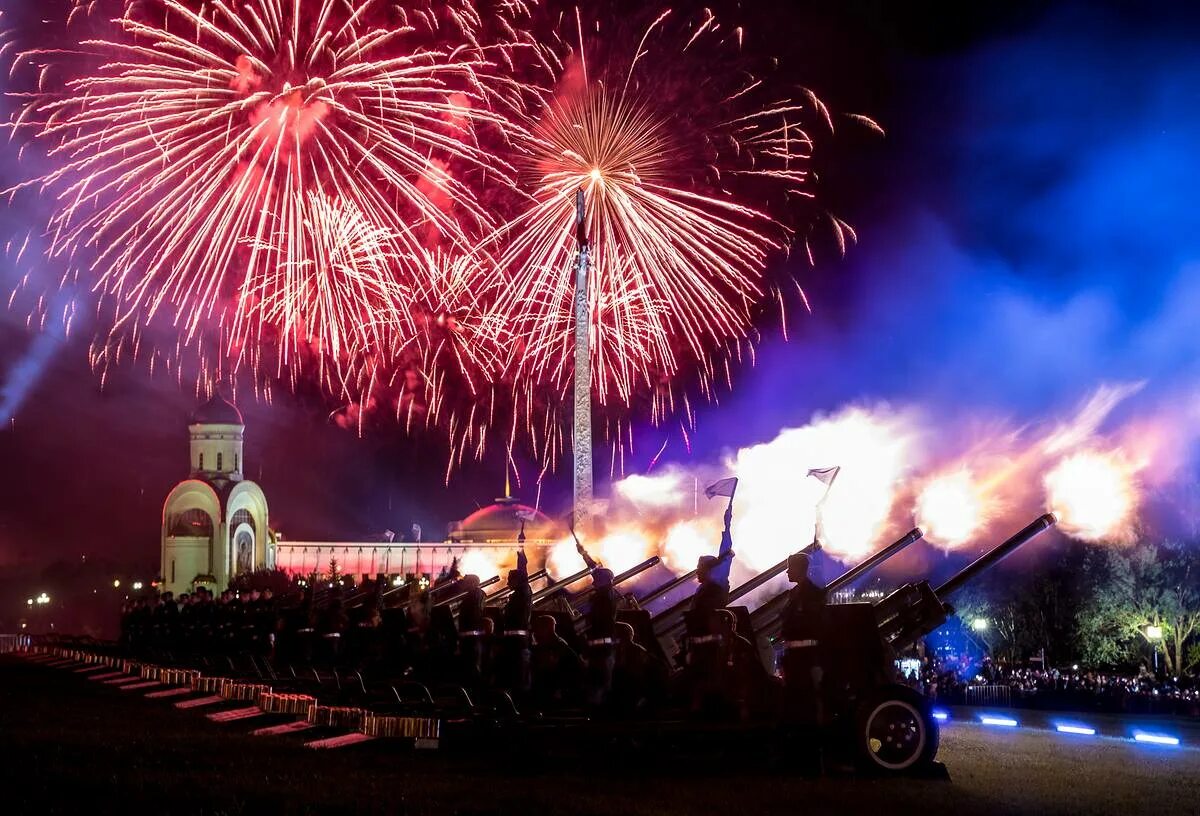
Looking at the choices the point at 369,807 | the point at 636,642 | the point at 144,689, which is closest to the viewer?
the point at 369,807

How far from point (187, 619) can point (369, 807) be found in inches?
875

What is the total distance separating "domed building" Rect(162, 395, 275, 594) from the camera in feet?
444

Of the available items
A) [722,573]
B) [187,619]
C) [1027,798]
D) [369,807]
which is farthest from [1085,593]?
[369,807]

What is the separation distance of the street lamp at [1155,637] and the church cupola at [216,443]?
108 m

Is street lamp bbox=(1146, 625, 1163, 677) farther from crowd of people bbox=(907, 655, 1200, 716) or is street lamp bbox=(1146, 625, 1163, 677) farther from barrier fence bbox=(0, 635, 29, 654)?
barrier fence bbox=(0, 635, 29, 654)

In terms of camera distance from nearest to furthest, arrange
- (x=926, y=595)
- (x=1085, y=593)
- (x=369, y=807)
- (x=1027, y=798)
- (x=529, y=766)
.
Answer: (x=369, y=807), (x=1027, y=798), (x=529, y=766), (x=926, y=595), (x=1085, y=593)

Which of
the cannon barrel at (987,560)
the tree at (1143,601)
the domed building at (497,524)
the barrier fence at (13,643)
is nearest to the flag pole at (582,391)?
the tree at (1143,601)

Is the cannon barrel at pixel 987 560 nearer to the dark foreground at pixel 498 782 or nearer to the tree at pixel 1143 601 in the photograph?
the dark foreground at pixel 498 782

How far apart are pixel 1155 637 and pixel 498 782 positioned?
100 ft

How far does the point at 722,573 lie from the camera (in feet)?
52.5

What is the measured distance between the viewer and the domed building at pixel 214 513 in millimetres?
135375

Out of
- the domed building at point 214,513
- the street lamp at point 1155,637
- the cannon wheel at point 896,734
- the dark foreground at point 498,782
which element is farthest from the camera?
the domed building at point 214,513

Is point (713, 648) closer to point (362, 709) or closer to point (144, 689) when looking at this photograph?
point (362, 709)

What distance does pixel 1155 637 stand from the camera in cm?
3784
